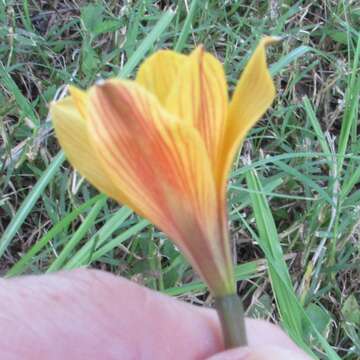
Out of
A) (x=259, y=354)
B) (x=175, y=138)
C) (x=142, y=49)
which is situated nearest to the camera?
(x=175, y=138)

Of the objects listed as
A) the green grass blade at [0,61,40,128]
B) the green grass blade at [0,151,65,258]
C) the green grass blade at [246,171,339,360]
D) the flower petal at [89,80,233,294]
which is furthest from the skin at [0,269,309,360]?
the green grass blade at [0,61,40,128]

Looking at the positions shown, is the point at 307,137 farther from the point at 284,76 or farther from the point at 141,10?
the point at 141,10

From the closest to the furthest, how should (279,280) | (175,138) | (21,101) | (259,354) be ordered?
(175,138) < (259,354) < (279,280) < (21,101)

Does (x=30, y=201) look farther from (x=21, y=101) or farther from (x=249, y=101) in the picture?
(x=249, y=101)

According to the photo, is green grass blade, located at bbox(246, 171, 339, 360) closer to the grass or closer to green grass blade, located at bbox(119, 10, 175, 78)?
the grass

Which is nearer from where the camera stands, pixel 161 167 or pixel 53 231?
pixel 161 167

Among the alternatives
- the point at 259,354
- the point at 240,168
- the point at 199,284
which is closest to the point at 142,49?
the point at 240,168

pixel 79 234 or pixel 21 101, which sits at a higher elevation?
pixel 21 101
